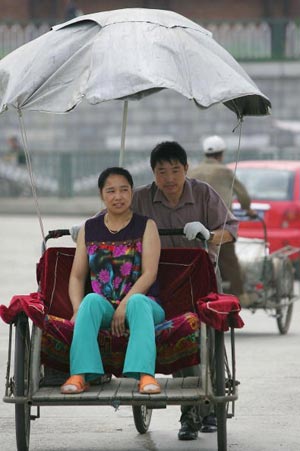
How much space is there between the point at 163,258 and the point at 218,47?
1.13 metres

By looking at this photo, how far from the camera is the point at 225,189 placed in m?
14.4

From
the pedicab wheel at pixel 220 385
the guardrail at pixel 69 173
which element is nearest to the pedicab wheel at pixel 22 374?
the pedicab wheel at pixel 220 385

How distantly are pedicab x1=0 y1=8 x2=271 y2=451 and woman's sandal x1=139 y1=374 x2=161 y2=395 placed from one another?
0.04 meters

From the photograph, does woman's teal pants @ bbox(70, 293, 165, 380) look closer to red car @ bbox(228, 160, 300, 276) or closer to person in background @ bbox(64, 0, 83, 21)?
red car @ bbox(228, 160, 300, 276)

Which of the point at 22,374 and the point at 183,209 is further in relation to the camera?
the point at 183,209

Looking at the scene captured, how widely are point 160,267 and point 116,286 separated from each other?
355mm

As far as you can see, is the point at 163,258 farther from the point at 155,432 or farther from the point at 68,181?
the point at 68,181

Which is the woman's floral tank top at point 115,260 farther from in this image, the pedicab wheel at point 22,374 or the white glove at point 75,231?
the pedicab wheel at point 22,374

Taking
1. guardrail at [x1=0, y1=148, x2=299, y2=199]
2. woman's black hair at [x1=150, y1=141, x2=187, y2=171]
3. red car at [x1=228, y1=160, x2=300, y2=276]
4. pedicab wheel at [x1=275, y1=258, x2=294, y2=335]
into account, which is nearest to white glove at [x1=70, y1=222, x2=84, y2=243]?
woman's black hair at [x1=150, y1=141, x2=187, y2=171]

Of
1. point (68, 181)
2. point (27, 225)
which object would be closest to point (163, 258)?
point (27, 225)

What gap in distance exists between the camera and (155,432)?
8.81m

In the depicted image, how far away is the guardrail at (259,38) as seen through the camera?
4816 centimetres

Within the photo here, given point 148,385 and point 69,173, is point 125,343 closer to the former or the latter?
point 148,385

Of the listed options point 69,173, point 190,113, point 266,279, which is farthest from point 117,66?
point 190,113
